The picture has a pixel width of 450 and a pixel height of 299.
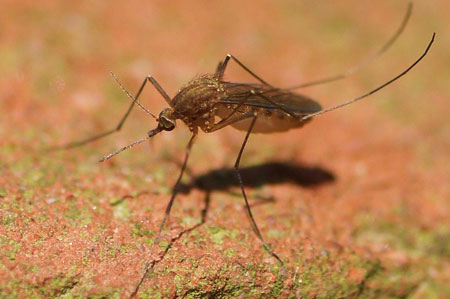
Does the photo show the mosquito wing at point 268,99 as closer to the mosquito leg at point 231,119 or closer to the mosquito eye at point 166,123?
the mosquito leg at point 231,119

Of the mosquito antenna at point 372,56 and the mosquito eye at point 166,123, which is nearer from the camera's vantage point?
the mosquito eye at point 166,123

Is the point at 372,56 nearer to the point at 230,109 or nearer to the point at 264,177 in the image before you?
the point at 264,177

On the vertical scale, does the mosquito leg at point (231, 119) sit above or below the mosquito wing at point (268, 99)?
→ below

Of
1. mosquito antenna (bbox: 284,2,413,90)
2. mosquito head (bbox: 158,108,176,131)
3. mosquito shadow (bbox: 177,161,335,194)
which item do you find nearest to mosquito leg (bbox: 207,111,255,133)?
mosquito head (bbox: 158,108,176,131)

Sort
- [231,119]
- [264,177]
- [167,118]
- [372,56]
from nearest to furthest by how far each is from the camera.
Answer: [167,118], [231,119], [264,177], [372,56]

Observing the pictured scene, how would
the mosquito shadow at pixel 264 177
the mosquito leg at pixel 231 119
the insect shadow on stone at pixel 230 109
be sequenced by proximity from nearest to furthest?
the insect shadow on stone at pixel 230 109
the mosquito leg at pixel 231 119
the mosquito shadow at pixel 264 177

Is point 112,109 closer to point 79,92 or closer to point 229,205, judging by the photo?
point 79,92

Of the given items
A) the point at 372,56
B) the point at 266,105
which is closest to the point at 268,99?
the point at 266,105

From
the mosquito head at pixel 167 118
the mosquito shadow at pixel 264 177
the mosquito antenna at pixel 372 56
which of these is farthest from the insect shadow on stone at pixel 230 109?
the mosquito antenna at pixel 372 56

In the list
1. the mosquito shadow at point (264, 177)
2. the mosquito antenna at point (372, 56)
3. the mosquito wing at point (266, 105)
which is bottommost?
the mosquito shadow at point (264, 177)

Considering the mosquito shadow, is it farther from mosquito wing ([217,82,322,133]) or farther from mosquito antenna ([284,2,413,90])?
mosquito antenna ([284,2,413,90])

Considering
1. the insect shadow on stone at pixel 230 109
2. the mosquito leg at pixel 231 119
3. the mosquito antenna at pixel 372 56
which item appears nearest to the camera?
the insect shadow on stone at pixel 230 109
